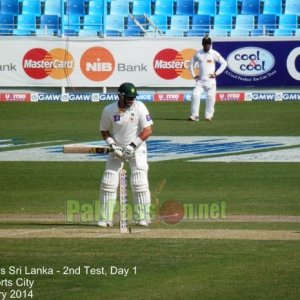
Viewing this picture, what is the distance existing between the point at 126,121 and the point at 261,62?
65.4 feet

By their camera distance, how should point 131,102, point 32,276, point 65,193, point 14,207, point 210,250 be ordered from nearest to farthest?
point 32,276
point 210,250
point 131,102
point 14,207
point 65,193

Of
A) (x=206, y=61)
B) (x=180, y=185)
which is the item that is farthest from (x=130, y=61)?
(x=180, y=185)

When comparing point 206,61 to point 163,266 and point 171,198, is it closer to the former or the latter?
point 171,198

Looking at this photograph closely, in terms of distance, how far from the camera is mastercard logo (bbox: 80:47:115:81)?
34.6m

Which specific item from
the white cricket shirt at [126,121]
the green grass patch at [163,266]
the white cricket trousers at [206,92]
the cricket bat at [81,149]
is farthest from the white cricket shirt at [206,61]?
the green grass patch at [163,266]

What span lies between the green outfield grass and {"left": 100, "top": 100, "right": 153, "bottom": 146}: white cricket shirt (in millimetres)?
1389

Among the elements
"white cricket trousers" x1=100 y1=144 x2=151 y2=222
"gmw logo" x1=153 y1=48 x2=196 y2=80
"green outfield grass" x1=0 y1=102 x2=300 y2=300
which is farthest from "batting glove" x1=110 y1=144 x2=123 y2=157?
"gmw logo" x1=153 y1=48 x2=196 y2=80

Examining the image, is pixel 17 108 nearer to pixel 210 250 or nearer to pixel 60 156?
pixel 60 156

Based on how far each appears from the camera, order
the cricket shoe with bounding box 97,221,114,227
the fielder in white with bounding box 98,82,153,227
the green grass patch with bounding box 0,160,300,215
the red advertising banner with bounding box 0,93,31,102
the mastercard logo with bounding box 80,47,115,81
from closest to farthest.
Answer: the fielder in white with bounding box 98,82,153,227
the cricket shoe with bounding box 97,221,114,227
the green grass patch with bounding box 0,160,300,215
the mastercard logo with bounding box 80,47,115,81
the red advertising banner with bounding box 0,93,31,102

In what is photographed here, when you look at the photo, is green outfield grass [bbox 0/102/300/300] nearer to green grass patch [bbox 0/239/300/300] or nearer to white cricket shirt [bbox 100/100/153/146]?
green grass patch [bbox 0/239/300/300]

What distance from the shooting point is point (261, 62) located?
114 ft

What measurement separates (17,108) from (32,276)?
2156cm

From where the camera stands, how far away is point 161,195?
1875 centimetres

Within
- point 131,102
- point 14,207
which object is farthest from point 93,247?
point 14,207
